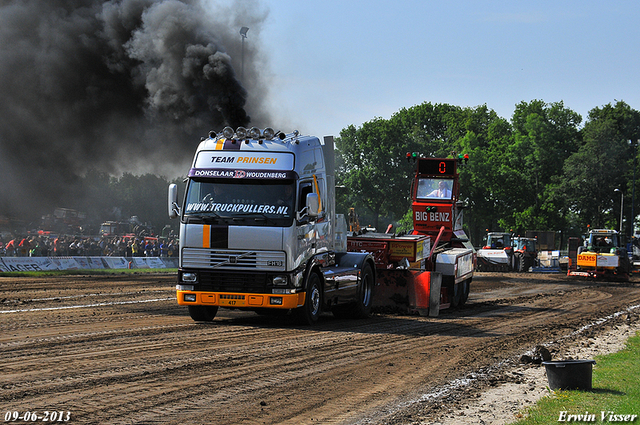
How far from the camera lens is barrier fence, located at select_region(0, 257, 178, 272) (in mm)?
27422

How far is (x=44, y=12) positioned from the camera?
26.0 meters

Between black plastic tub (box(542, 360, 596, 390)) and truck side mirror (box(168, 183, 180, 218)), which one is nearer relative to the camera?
black plastic tub (box(542, 360, 596, 390))

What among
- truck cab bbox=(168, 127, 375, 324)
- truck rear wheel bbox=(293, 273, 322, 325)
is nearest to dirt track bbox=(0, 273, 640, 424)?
truck rear wheel bbox=(293, 273, 322, 325)

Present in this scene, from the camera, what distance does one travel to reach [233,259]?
40.2ft

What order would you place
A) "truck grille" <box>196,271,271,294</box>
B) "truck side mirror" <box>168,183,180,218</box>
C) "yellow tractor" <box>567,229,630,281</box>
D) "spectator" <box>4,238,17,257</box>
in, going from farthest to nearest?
"yellow tractor" <box>567,229,630,281</box> < "spectator" <box>4,238,17,257</box> < "truck side mirror" <box>168,183,180,218</box> < "truck grille" <box>196,271,271,294</box>

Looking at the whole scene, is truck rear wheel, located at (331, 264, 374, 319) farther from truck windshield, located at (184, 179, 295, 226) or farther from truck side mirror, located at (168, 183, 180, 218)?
truck side mirror, located at (168, 183, 180, 218)

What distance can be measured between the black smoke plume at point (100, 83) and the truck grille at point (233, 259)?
9.97 metres

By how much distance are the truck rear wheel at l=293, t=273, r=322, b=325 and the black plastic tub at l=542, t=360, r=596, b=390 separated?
232 inches

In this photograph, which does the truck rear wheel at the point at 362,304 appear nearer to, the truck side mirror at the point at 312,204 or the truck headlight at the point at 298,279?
the truck headlight at the point at 298,279

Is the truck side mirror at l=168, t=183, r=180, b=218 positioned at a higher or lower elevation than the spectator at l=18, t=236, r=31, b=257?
higher

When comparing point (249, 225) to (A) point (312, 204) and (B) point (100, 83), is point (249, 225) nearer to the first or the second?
(A) point (312, 204)

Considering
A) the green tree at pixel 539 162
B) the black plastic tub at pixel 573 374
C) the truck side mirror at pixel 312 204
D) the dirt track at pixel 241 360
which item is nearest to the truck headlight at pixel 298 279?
the dirt track at pixel 241 360

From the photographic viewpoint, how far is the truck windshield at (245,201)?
40.1 ft

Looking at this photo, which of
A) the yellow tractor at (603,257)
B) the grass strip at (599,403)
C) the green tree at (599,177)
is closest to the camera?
the grass strip at (599,403)
